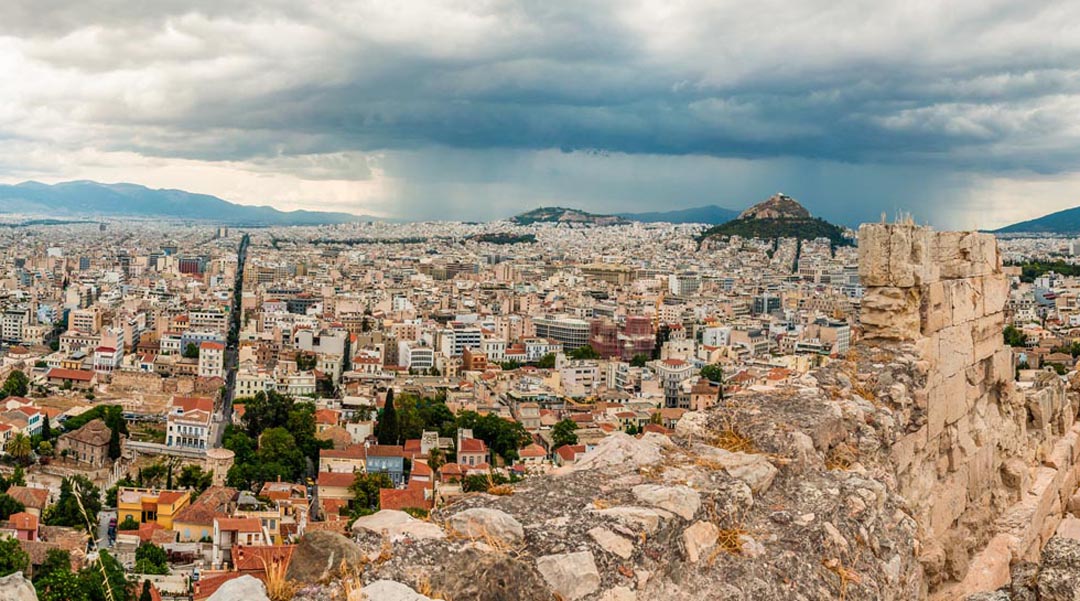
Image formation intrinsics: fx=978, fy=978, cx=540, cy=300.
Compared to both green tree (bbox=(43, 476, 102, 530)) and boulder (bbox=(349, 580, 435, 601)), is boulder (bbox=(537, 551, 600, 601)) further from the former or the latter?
green tree (bbox=(43, 476, 102, 530))

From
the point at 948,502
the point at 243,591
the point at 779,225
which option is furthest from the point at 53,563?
the point at 779,225

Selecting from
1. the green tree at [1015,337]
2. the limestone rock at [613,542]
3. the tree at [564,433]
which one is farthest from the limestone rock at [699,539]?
the green tree at [1015,337]

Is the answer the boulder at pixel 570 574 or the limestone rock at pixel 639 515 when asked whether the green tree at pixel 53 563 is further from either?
the boulder at pixel 570 574

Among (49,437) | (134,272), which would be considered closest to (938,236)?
(49,437)

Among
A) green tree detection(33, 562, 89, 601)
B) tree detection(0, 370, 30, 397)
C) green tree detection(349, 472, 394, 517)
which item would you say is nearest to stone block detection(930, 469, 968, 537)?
green tree detection(33, 562, 89, 601)

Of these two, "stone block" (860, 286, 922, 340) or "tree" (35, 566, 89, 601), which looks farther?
"tree" (35, 566, 89, 601)

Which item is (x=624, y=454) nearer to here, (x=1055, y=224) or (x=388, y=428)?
(x=388, y=428)
